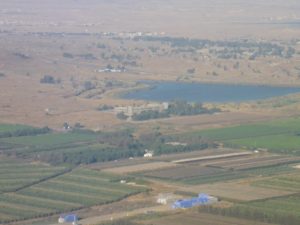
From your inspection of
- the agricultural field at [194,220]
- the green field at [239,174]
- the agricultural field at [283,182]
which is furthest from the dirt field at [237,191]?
the agricultural field at [194,220]

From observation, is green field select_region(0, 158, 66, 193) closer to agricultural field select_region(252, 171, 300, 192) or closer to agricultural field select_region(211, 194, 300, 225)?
agricultural field select_region(252, 171, 300, 192)

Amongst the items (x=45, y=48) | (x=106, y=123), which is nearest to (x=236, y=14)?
(x=45, y=48)

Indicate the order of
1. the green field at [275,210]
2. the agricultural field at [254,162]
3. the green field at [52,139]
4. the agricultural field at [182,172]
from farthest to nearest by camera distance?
the green field at [52,139], the agricultural field at [254,162], the agricultural field at [182,172], the green field at [275,210]

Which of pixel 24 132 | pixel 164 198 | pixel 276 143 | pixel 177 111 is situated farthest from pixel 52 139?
pixel 164 198

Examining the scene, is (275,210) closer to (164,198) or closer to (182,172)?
(164,198)

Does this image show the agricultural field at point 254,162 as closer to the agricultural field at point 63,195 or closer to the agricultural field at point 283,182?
the agricultural field at point 283,182

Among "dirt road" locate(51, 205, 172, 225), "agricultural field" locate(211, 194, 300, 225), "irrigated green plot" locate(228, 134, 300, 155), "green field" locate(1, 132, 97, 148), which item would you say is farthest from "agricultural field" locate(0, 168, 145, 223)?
"irrigated green plot" locate(228, 134, 300, 155)

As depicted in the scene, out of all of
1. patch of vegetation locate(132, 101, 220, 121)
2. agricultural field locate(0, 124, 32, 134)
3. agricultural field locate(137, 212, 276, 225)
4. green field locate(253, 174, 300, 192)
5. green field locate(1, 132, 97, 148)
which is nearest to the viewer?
agricultural field locate(137, 212, 276, 225)
